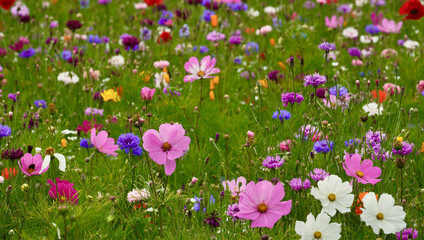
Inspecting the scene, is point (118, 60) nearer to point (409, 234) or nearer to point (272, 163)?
point (272, 163)

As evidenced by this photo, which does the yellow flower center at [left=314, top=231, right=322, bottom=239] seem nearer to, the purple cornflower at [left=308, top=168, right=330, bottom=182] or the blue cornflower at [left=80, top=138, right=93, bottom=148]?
the purple cornflower at [left=308, top=168, right=330, bottom=182]

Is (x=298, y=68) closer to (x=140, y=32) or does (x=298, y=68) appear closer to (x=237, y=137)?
(x=237, y=137)

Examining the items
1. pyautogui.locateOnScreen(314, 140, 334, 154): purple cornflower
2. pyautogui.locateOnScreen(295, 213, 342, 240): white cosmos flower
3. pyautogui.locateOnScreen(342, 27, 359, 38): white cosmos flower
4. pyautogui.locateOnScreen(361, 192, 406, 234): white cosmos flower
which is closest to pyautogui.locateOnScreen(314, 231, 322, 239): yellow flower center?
pyautogui.locateOnScreen(295, 213, 342, 240): white cosmos flower

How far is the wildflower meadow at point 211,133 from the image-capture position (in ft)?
5.15

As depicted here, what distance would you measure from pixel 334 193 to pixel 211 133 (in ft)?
4.02

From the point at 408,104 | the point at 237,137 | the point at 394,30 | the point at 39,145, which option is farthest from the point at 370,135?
the point at 394,30

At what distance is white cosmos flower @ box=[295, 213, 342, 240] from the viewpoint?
140 centimetres

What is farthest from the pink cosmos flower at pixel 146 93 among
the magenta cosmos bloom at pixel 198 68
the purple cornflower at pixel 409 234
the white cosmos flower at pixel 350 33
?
the white cosmos flower at pixel 350 33

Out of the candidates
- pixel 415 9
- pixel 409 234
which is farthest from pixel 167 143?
pixel 415 9

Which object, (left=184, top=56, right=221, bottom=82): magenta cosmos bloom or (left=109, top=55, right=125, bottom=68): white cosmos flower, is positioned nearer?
(left=184, top=56, right=221, bottom=82): magenta cosmos bloom

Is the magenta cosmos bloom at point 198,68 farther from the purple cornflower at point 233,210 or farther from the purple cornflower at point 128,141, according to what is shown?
the purple cornflower at point 233,210

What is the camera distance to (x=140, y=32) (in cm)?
428

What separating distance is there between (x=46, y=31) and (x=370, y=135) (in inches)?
124

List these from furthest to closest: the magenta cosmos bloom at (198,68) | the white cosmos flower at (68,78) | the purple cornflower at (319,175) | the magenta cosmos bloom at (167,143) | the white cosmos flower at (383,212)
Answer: the white cosmos flower at (68,78) → the magenta cosmos bloom at (198,68) → the purple cornflower at (319,175) → the magenta cosmos bloom at (167,143) → the white cosmos flower at (383,212)
